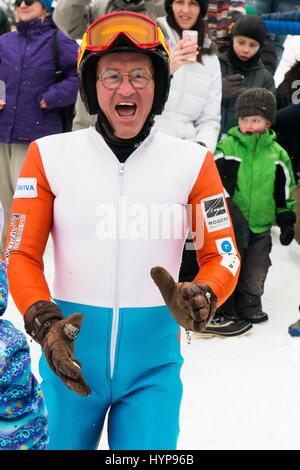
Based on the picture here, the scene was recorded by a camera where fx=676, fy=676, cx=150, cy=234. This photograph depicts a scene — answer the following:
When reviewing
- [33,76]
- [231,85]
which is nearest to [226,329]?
[231,85]

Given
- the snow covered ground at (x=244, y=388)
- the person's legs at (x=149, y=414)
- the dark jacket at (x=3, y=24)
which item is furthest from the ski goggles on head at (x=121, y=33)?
the dark jacket at (x=3, y=24)

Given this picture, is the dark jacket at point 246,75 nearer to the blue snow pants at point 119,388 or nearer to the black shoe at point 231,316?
the black shoe at point 231,316

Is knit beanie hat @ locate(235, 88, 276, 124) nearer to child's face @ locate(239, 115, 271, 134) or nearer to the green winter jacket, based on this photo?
child's face @ locate(239, 115, 271, 134)

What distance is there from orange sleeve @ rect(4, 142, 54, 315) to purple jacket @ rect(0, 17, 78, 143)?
136 inches

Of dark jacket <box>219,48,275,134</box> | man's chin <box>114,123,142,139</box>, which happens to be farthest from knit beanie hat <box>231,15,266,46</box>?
man's chin <box>114,123,142,139</box>

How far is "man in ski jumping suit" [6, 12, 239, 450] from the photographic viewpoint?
2.44 metres

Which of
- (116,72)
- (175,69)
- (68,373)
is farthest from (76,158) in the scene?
(175,69)

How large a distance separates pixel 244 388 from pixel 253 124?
2.12m

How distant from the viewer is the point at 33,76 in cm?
588

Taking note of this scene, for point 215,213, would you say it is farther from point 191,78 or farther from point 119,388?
point 191,78

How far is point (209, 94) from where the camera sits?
539 cm
